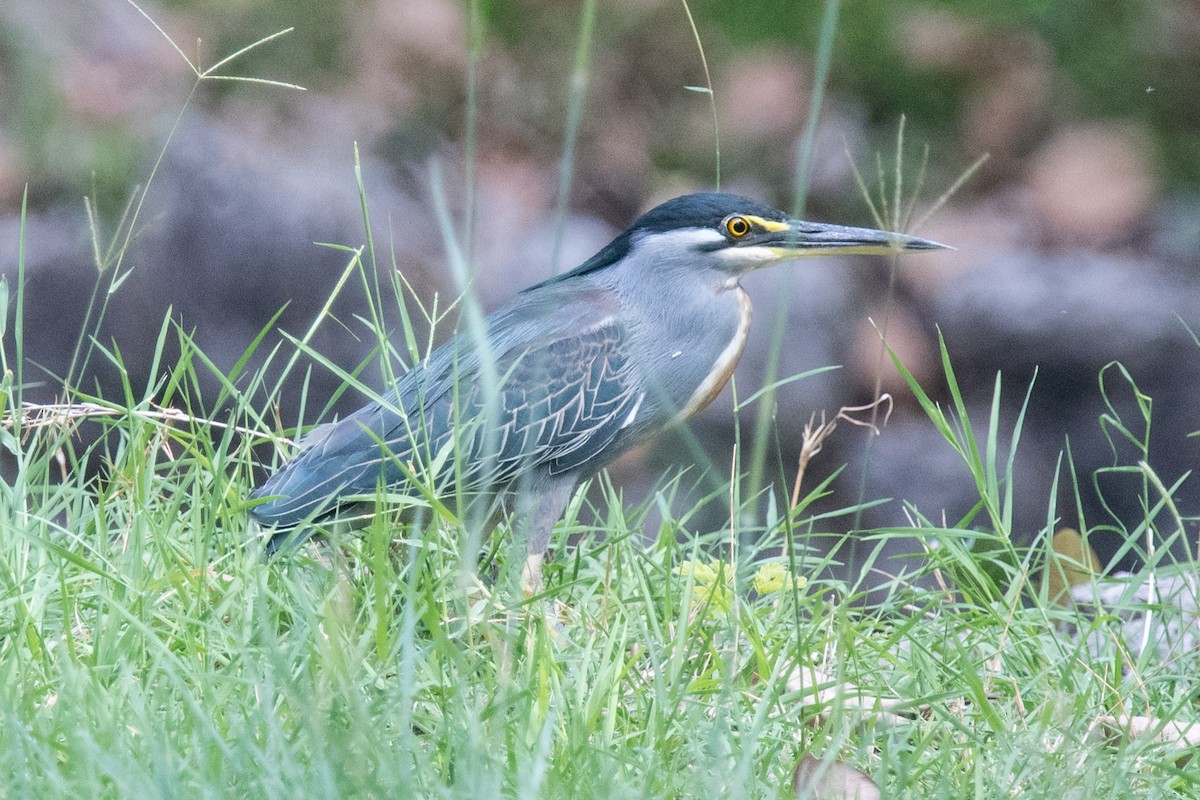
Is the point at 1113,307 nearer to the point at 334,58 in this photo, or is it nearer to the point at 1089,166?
the point at 1089,166

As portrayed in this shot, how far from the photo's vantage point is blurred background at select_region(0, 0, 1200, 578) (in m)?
5.00

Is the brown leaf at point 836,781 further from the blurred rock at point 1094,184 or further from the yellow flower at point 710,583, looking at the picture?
the blurred rock at point 1094,184

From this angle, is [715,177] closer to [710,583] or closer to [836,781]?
[710,583]

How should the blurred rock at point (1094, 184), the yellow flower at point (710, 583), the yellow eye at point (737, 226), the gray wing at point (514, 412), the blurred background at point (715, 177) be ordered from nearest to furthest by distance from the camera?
the yellow flower at point (710, 583) → the gray wing at point (514, 412) → the yellow eye at point (737, 226) → the blurred background at point (715, 177) → the blurred rock at point (1094, 184)

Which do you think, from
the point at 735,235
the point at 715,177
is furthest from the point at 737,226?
the point at 715,177

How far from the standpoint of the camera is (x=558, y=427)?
3172 mm

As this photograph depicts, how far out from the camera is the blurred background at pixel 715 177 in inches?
197

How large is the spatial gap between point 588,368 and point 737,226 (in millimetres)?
491

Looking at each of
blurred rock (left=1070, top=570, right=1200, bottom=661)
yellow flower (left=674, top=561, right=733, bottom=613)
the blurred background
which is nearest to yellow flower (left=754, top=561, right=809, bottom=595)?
yellow flower (left=674, top=561, right=733, bottom=613)

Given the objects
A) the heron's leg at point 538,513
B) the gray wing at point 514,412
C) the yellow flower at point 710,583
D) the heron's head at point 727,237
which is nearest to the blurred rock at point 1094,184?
the heron's head at point 727,237

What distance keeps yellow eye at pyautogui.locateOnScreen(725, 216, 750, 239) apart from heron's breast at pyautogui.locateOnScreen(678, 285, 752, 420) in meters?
0.17

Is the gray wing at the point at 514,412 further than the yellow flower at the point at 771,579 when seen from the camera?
Yes

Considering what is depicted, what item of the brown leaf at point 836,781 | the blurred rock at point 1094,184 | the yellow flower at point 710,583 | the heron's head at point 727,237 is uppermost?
the heron's head at point 727,237

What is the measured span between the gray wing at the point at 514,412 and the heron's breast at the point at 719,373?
0.52 feet
